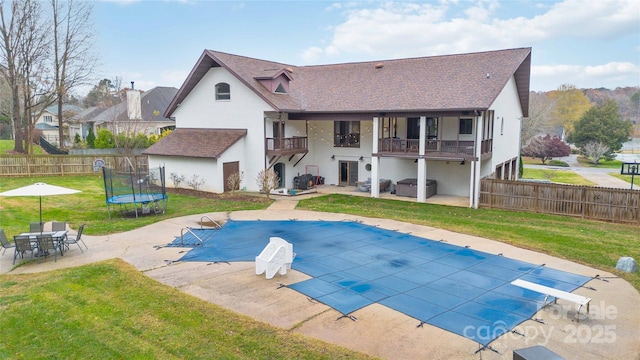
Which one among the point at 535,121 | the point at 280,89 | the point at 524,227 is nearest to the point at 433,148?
the point at 524,227

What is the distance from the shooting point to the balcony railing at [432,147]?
21.5 m

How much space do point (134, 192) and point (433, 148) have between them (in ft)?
49.6

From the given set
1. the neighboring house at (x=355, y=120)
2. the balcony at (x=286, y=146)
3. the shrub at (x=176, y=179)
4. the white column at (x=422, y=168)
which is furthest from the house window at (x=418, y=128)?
the shrub at (x=176, y=179)

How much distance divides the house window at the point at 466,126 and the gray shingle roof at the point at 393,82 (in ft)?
6.37

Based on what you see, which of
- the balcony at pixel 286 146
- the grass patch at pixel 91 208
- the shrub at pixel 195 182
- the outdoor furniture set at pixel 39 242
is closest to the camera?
the outdoor furniture set at pixel 39 242

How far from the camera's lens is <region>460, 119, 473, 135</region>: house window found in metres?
22.7

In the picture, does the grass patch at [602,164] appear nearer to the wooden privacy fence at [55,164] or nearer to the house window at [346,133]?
the house window at [346,133]

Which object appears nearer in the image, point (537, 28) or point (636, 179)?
point (537, 28)

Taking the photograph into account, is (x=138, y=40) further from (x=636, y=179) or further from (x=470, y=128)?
(x=636, y=179)

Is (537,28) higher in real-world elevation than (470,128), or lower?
higher

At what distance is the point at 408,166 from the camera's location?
977 inches

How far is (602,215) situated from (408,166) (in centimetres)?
988

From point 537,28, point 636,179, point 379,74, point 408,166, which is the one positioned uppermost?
point 537,28

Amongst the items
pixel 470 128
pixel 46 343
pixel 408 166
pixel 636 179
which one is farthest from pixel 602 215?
pixel 636 179
